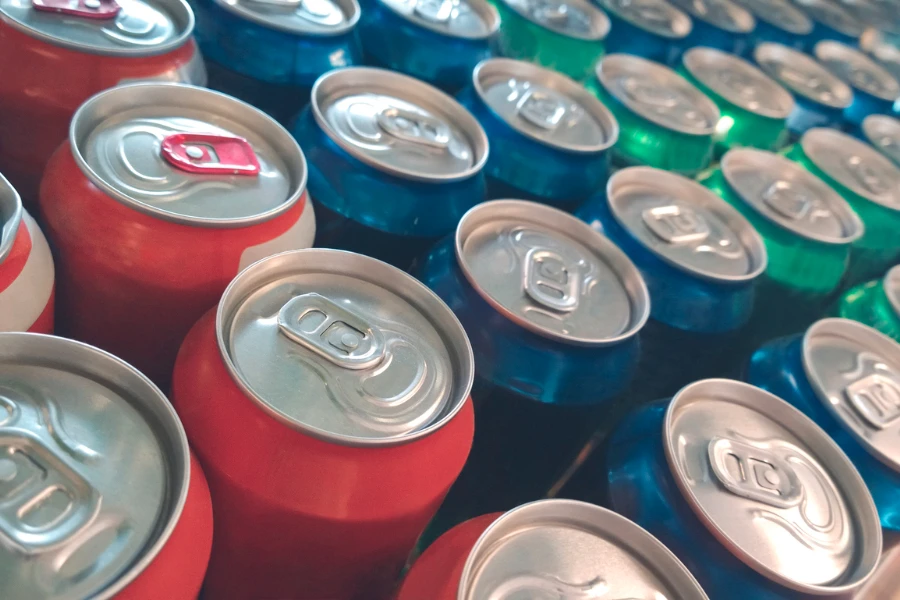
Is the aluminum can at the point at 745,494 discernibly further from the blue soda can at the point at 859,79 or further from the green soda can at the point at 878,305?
the blue soda can at the point at 859,79

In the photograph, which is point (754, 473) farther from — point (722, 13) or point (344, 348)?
point (722, 13)

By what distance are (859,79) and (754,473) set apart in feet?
6.21

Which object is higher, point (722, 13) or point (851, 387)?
point (722, 13)

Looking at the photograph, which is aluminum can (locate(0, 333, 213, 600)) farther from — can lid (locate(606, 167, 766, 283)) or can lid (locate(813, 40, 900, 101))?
can lid (locate(813, 40, 900, 101))

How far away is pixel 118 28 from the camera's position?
101 centimetres

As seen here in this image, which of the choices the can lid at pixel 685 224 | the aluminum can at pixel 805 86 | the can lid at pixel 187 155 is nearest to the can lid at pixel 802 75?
the aluminum can at pixel 805 86

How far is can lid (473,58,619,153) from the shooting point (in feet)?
4.19

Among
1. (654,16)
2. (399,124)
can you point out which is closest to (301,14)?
(399,124)

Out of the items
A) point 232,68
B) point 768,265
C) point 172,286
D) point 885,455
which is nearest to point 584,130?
point 768,265

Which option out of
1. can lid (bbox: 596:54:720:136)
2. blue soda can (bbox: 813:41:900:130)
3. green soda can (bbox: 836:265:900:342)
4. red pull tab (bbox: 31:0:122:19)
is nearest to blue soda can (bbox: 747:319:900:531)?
green soda can (bbox: 836:265:900:342)

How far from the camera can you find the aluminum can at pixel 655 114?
1.41m

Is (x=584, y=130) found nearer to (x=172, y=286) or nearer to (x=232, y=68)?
(x=232, y=68)

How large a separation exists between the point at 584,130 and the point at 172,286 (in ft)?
2.76

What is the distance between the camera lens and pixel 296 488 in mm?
667
